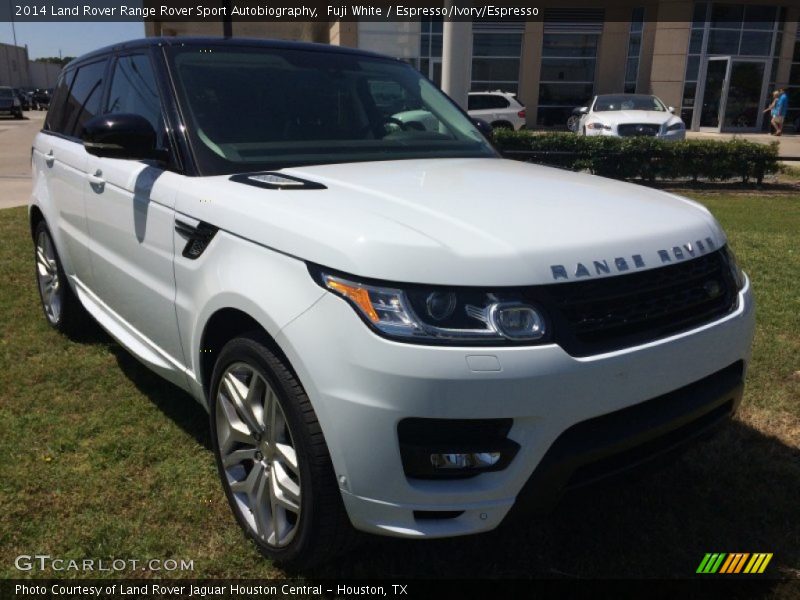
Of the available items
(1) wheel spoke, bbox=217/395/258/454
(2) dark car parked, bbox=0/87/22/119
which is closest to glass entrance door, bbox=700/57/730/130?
(1) wheel spoke, bbox=217/395/258/454

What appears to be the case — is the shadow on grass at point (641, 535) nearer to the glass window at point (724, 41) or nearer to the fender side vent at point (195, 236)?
the fender side vent at point (195, 236)

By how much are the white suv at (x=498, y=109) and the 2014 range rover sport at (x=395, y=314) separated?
18.5m

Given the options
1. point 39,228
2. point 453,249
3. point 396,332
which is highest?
point 453,249

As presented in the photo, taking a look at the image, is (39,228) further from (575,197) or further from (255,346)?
(575,197)

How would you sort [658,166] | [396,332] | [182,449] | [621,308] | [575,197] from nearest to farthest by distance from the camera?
[396,332]
[621,308]
[575,197]
[182,449]
[658,166]

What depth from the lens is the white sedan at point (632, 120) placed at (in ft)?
49.2

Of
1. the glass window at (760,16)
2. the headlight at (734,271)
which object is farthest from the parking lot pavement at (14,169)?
the glass window at (760,16)

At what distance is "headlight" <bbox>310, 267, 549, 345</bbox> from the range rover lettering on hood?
0.47 feet

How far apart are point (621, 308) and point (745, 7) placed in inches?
1178

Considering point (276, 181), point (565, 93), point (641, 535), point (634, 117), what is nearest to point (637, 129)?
point (634, 117)

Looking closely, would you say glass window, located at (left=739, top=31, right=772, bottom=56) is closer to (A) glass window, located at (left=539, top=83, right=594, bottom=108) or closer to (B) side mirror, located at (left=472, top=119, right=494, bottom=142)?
(A) glass window, located at (left=539, top=83, right=594, bottom=108)

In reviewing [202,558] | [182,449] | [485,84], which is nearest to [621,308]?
[202,558]

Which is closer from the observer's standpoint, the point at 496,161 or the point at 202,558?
the point at 202,558

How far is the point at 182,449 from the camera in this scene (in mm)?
3268
